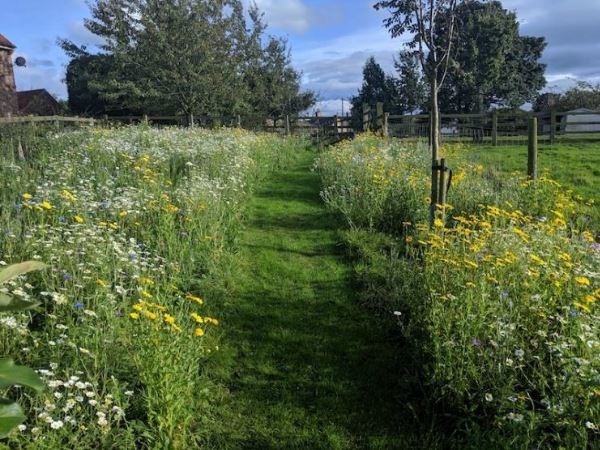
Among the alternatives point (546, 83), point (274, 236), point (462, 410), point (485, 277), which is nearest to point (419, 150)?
point (274, 236)

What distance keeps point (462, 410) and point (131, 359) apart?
2.10 meters

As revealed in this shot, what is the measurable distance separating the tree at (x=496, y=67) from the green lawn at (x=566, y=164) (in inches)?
983

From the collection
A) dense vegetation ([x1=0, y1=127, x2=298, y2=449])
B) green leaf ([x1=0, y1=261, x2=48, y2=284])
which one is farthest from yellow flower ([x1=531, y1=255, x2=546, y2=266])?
green leaf ([x1=0, y1=261, x2=48, y2=284])

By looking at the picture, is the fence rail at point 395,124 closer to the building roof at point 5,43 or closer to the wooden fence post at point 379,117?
the wooden fence post at point 379,117

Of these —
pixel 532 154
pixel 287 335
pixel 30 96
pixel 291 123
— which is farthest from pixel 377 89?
pixel 287 335

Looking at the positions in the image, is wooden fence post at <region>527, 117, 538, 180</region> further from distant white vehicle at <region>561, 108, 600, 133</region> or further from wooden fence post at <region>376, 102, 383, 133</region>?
distant white vehicle at <region>561, 108, 600, 133</region>

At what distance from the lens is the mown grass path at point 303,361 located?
3139 mm

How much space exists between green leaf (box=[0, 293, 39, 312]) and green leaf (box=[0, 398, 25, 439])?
0.59 feet

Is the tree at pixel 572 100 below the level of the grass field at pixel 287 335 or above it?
above

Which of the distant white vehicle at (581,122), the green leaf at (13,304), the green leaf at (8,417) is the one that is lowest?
the green leaf at (8,417)

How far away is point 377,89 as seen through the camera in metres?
50.6

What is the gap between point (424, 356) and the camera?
11.8 feet

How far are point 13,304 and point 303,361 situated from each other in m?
3.10

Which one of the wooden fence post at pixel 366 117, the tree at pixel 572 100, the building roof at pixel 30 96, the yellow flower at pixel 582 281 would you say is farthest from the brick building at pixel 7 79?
the tree at pixel 572 100
